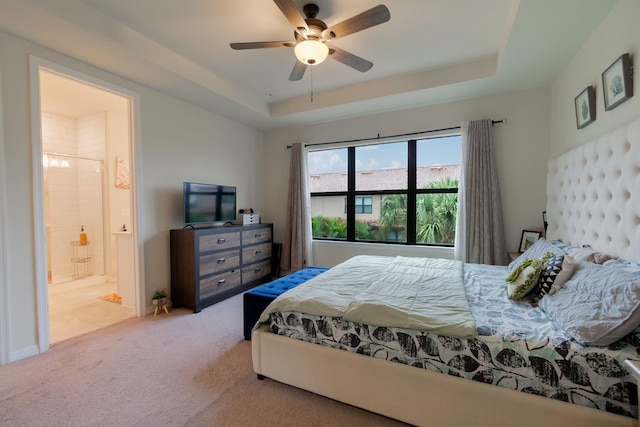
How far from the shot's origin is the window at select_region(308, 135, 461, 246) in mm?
3744

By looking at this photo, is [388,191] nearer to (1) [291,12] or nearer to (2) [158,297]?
(1) [291,12]

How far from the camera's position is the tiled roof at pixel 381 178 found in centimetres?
374

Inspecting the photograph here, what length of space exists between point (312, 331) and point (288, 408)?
0.48 m

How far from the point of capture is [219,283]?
3525 millimetres

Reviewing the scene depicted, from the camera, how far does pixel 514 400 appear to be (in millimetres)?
1282

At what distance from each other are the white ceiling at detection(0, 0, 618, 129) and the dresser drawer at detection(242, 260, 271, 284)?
→ 2.28m

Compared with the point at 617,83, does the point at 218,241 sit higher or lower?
lower

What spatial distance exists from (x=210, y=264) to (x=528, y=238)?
12.4 ft

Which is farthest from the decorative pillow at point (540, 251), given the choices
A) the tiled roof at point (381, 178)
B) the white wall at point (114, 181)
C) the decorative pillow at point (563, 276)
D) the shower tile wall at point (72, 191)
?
the shower tile wall at point (72, 191)

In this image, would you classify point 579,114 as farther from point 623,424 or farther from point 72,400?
point 72,400

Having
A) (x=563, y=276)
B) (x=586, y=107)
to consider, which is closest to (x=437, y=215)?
(x=586, y=107)

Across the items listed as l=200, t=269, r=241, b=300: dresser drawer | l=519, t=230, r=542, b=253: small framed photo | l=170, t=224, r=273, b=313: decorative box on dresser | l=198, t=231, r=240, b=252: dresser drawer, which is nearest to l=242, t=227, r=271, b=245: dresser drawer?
l=170, t=224, r=273, b=313: decorative box on dresser

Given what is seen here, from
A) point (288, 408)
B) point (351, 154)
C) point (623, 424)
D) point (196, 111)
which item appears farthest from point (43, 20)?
point (623, 424)

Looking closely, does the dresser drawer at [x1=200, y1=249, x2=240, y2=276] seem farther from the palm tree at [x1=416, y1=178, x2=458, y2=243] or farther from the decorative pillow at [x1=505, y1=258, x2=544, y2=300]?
the decorative pillow at [x1=505, y1=258, x2=544, y2=300]
